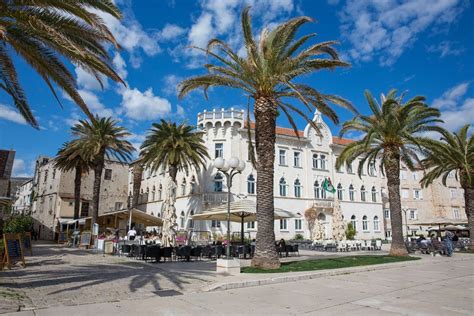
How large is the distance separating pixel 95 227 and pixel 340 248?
18136mm

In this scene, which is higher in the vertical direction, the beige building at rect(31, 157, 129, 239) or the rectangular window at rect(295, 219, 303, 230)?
the beige building at rect(31, 157, 129, 239)

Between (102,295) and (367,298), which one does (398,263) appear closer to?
(367,298)

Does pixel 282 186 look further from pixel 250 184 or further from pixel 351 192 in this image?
pixel 351 192

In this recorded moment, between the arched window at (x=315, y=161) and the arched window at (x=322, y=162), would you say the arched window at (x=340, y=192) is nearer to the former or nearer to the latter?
the arched window at (x=322, y=162)

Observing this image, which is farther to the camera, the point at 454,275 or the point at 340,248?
the point at 340,248

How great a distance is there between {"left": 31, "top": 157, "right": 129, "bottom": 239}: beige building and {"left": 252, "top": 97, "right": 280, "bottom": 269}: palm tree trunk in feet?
105

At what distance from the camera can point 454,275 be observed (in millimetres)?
13328

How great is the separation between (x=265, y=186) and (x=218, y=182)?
22822 mm

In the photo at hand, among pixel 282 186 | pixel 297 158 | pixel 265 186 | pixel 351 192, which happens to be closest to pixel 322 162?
pixel 297 158

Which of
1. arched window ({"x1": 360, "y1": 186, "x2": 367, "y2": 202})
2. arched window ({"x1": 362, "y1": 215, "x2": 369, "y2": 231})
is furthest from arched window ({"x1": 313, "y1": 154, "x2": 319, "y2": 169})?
arched window ({"x1": 362, "y1": 215, "x2": 369, "y2": 231})

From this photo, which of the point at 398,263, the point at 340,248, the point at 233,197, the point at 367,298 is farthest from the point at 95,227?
the point at 367,298

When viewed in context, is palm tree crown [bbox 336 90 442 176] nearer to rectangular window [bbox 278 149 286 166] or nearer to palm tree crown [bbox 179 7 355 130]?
palm tree crown [bbox 179 7 355 130]

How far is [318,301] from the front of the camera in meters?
8.24

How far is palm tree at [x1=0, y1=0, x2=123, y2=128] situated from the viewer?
27.1ft
